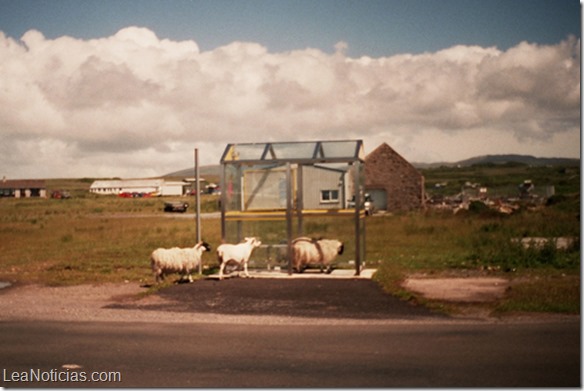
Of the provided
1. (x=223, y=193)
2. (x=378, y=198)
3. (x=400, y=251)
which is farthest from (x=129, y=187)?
(x=223, y=193)

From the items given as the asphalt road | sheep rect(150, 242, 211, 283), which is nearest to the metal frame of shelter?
sheep rect(150, 242, 211, 283)

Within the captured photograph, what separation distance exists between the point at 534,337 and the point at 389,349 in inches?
88.1

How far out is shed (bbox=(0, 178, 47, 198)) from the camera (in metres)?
124

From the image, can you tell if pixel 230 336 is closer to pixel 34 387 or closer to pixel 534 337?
pixel 34 387

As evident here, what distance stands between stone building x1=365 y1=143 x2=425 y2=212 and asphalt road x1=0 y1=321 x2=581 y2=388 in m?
41.9

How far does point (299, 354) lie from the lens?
9.08 m

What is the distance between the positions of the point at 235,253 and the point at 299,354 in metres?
9.18

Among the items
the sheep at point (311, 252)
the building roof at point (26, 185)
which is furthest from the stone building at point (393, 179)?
the building roof at point (26, 185)

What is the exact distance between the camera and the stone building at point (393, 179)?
52625 millimetres

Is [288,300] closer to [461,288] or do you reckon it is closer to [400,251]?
[461,288]

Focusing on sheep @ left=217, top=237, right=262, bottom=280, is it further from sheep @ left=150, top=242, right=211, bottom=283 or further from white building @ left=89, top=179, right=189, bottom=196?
white building @ left=89, top=179, right=189, bottom=196

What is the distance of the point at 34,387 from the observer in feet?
26.4

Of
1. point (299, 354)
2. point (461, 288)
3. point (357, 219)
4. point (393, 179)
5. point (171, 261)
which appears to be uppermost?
point (393, 179)

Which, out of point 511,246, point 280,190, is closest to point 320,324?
point 280,190
